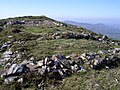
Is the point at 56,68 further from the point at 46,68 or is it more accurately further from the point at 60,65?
the point at 46,68

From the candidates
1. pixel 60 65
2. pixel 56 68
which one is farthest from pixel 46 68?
pixel 60 65

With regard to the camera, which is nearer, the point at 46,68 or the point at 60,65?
the point at 46,68

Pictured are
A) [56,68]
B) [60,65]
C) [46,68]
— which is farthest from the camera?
[60,65]

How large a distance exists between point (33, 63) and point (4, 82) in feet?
9.94

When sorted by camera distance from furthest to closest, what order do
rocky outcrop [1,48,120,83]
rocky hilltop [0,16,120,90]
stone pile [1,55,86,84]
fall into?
rocky outcrop [1,48,120,83]
stone pile [1,55,86,84]
rocky hilltop [0,16,120,90]

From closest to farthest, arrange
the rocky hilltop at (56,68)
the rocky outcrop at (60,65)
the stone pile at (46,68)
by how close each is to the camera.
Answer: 1. the rocky hilltop at (56,68)
2. the stone pile at (46,68)
3. the rocky outcrop at (60,65)

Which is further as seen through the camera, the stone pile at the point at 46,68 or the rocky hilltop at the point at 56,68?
the stone pile at the point at 46,68

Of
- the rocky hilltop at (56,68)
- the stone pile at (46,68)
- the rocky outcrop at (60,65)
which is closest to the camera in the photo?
the rocky hilltop at (56,68)

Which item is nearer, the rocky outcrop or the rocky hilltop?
the rocky hilltop

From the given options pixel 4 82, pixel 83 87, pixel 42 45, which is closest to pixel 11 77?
pixel 4 82

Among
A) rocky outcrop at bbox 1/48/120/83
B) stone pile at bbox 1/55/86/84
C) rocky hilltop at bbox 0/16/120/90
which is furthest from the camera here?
rocky outcrop at bbox 1/48/120/83

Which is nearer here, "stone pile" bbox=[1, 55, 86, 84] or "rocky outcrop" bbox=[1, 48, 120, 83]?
"stone pile" bbox=[1, 55, 86, 84]

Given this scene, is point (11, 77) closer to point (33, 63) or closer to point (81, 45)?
point (33, 63)

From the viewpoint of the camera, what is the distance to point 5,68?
62.4ft
